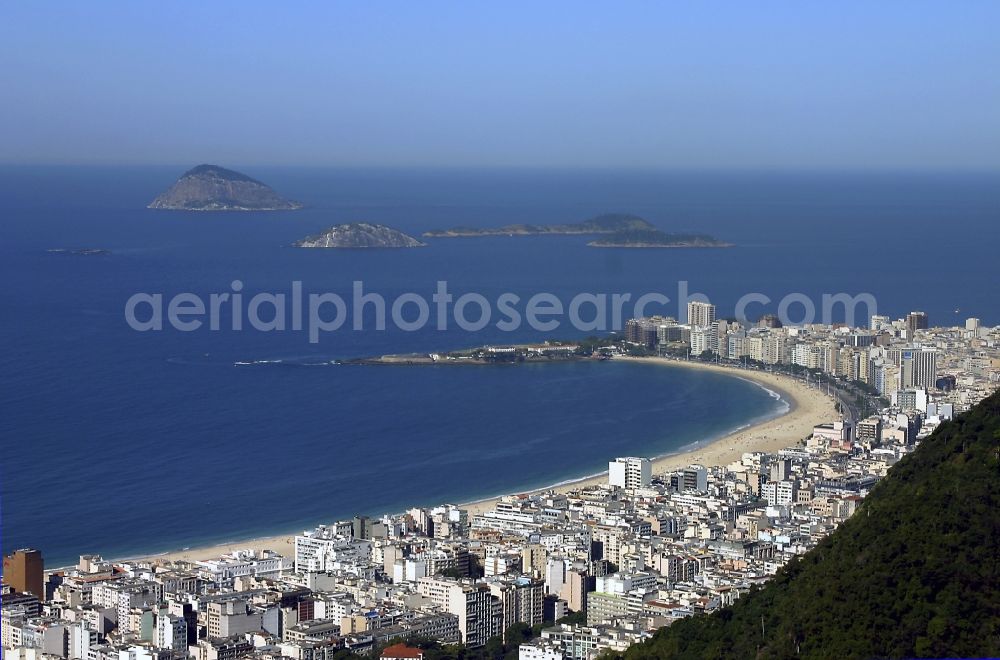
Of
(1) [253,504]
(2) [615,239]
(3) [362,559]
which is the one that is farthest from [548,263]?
(3) [362,559]

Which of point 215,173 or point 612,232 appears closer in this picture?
point 612,232

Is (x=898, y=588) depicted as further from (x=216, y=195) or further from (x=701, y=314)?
(x=216, y=195)

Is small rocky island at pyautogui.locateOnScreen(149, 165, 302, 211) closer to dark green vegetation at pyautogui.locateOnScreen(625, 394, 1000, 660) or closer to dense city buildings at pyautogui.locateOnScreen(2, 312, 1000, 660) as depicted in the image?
dense city buildings at pyautogui.locateOnScreen(2, 312, 1000, 660)

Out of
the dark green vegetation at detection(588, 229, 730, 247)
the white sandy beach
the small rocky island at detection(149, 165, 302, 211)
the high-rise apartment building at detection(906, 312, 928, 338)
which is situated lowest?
the white sandy beach

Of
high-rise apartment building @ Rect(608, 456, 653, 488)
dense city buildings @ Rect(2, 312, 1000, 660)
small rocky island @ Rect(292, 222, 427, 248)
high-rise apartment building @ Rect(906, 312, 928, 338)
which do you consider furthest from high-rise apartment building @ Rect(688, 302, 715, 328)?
small rocky island @ Rect(292, 222, 427, 248)

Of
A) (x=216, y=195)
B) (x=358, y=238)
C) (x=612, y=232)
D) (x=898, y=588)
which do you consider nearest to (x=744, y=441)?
(x=898, y=588)

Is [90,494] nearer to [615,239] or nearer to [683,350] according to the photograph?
[683,350]
